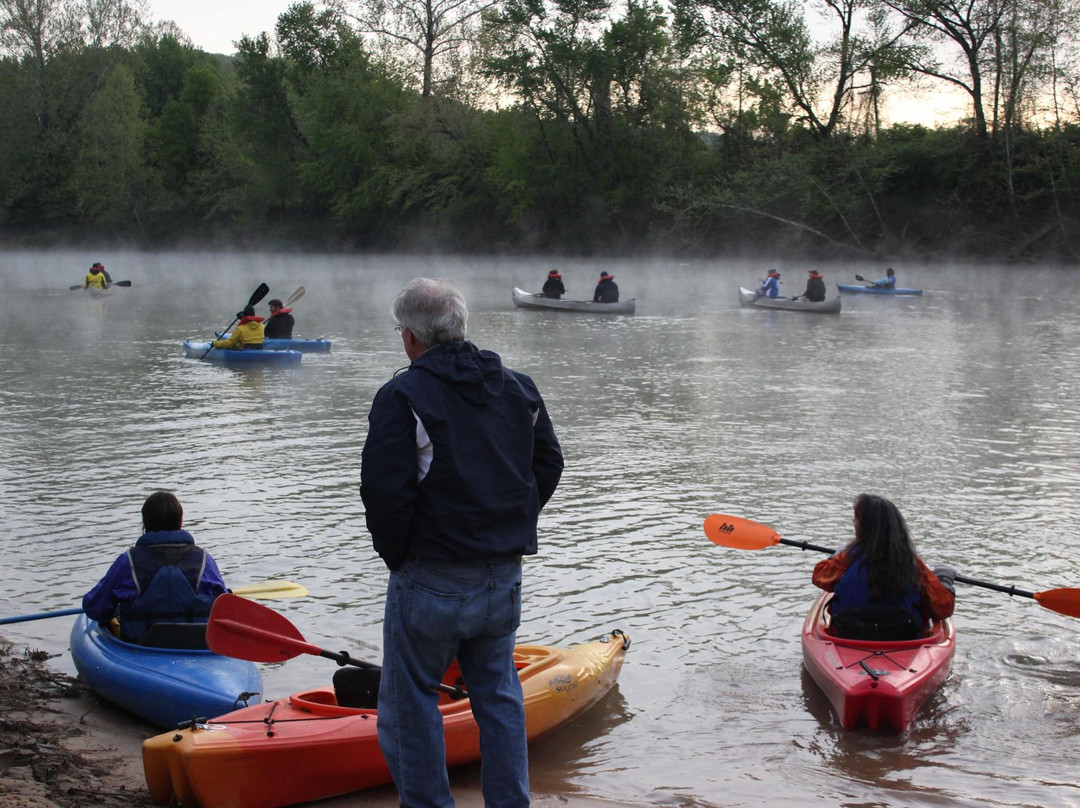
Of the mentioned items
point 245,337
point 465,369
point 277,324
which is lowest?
point 245,337

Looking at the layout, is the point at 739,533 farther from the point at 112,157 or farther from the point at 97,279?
the point at 112,157

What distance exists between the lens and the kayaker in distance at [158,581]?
436cm

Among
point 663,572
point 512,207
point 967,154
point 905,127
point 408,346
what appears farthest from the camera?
point 512,207

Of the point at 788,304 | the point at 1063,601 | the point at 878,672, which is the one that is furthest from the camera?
the point at 788,304

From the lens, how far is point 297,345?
16.2 m

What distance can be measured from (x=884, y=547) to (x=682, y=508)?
11.1 feet

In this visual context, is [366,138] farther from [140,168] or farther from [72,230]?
[72,230]

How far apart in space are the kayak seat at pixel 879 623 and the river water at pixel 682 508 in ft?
1.10

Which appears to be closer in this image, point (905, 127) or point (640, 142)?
point (905, 127)

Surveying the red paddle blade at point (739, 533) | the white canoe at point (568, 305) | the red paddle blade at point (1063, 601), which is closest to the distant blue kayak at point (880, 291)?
the white canoe at point (568, 305)

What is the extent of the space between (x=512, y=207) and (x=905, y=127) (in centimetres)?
1559

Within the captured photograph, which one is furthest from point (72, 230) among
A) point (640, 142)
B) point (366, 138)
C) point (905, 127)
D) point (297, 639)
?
point (297, 639)

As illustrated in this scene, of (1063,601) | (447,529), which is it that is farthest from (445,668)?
(1063,601)

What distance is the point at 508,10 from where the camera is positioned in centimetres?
4281
